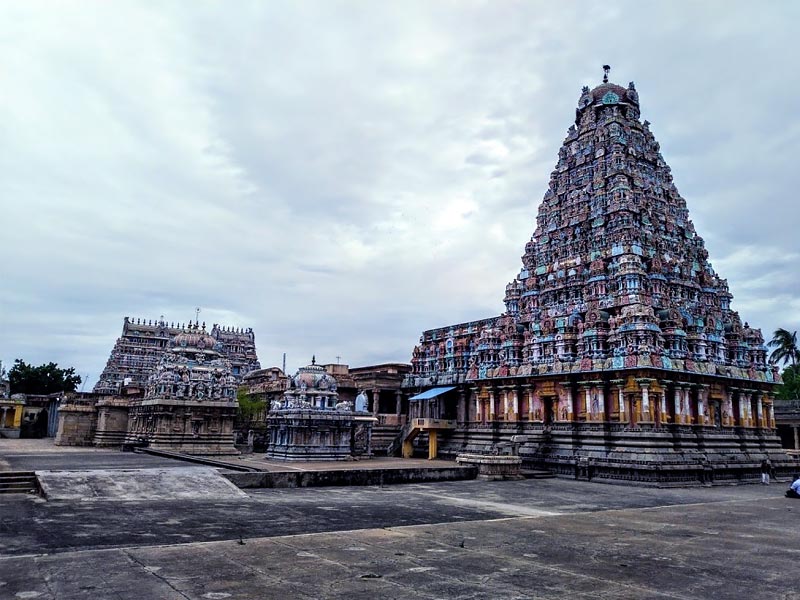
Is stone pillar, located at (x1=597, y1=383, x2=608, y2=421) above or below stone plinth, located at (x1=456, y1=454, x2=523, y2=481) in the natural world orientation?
above

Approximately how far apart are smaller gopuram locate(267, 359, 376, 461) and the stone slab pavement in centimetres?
1431

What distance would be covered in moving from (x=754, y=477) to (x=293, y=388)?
26373mm

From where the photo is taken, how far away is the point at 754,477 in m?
34.5

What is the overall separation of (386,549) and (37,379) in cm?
8550

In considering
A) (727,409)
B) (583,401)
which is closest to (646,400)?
(583,401)

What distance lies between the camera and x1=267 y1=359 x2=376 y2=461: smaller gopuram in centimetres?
3566

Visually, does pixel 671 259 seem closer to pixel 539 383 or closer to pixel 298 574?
pixel 539 383

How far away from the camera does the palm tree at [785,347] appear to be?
70000 millimetres

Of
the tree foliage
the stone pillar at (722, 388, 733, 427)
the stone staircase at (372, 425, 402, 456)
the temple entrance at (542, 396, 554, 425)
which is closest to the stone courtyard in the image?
the stone pillar at (722, 388, 733, 427)

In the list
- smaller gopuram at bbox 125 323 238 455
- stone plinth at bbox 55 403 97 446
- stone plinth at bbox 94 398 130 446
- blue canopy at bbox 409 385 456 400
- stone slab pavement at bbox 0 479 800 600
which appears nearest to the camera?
stone slab pavement at bbox 0 479 800 600

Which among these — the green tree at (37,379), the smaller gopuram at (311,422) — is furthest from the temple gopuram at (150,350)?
the smaller gopuram at (311,422)

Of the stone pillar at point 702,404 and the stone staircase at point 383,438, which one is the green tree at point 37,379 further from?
the stone pillar at point 702,404

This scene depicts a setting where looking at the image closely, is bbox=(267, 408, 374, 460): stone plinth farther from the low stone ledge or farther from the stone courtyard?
the stone courtyard

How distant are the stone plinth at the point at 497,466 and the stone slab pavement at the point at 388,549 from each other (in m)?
8.87
